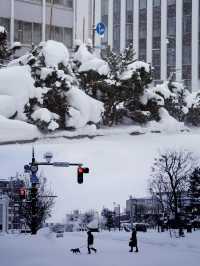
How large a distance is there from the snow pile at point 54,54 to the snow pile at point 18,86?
2.25ft

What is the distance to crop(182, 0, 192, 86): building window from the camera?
5.50 meters

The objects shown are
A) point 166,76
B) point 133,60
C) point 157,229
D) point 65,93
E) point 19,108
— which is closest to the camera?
point 157,229

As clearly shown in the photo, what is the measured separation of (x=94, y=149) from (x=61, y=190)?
0.40 metres

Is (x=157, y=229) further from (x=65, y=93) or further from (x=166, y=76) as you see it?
(x=166, y=76)

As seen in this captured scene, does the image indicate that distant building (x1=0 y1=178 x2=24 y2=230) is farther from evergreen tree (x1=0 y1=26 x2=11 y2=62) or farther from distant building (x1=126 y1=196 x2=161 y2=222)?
evergreen tree (x1=0 y1=26 x2=11 y2=62)

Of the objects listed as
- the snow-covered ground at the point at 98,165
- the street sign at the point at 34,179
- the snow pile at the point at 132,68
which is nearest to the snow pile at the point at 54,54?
the snow pile at the point at 132,68

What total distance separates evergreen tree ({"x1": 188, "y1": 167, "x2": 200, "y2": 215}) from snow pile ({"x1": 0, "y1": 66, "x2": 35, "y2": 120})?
1459mm

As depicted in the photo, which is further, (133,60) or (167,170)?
(133,60)

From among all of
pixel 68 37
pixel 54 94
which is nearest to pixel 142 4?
pixel 68 37

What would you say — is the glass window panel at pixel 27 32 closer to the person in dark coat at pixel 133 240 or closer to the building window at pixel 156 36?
the building window at pixel 156 36

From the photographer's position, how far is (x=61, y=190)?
2.32 metres

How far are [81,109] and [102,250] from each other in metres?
1.98

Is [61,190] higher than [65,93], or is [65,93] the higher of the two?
[65,93]

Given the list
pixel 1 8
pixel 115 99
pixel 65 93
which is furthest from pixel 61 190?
pixel 1 8
